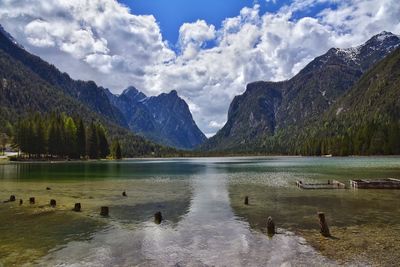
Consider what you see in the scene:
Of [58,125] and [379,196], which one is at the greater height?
[58,125]

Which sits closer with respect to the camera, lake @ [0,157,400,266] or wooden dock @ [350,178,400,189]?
lake @ [0,157,400,266]

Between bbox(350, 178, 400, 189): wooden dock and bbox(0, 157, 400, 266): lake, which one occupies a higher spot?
bbox(350, 178, 400, 189): wooden dock

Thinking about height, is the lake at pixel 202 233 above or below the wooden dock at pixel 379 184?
below

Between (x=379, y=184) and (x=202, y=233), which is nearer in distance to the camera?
(x=202, y=233)

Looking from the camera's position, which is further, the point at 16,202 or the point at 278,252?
the point at 16,202

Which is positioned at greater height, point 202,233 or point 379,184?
point 379,184

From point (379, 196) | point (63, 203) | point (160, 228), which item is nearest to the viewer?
point (160, 228)

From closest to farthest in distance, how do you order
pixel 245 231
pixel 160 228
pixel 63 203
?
1. pixel 245 231
2. pixel 160 228
3. pixel 63 203

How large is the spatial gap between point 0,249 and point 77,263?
7333 mm

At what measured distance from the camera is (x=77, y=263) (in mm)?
22891

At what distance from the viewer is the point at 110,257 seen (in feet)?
78.8

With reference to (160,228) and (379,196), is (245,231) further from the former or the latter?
(379,196)

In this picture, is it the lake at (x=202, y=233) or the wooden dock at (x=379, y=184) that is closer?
the lake at (x=202, y=233)

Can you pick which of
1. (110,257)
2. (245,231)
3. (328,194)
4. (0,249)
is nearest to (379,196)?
(328,194)
